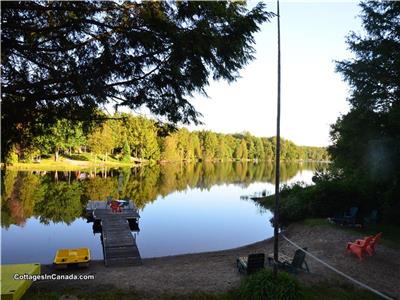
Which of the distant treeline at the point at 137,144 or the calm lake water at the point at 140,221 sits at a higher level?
the distant treeline at the point at 137,144

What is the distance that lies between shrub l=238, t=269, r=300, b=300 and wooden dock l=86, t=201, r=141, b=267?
6.20m

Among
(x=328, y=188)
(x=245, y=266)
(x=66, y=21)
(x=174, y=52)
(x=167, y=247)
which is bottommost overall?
(x=167, y=247)

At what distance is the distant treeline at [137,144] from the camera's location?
8.91 metres

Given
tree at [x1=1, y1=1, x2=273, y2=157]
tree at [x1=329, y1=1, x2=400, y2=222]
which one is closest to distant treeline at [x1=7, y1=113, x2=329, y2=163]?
tree at [x1=1, y1=1, x2=273, y2=157]

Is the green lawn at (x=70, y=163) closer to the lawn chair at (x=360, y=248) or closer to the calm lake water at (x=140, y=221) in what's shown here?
the calm lake water at (x=140, y=221)

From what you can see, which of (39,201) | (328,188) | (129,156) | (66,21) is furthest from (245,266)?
(129,156)

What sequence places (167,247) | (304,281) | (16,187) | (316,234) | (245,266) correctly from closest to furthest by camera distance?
(304,281), (245,266), (316,234), (167,247), (16,187)

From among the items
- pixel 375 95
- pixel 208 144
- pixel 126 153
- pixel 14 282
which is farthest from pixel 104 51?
pixel 208 144

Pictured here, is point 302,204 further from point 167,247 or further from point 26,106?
point 26,106

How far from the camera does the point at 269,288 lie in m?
9.72

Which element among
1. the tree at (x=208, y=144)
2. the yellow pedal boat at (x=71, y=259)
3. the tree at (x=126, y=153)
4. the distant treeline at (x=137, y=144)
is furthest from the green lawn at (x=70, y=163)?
the tree at (x=208, y=144)

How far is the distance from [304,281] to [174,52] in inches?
315

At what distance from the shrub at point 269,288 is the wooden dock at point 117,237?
6204 millimetres

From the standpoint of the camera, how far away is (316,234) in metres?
19.1
